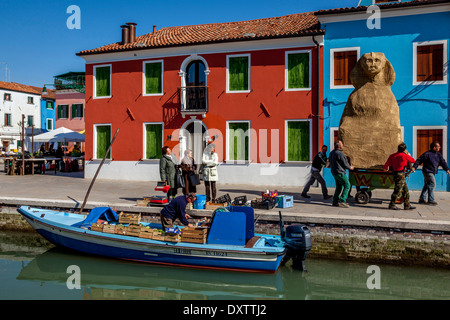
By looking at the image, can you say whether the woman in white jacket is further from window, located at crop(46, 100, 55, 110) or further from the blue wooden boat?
window, located at crop(46, 100, 55, 110)

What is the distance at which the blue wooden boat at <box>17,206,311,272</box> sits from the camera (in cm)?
827

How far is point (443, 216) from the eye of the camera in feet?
31.8

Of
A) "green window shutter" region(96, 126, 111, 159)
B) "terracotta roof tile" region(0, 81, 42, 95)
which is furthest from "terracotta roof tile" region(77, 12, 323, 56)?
"terracotta roof tile" region(0, 81, 42, 95)

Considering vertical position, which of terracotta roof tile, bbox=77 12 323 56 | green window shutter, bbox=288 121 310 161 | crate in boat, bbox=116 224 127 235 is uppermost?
terracotta roof tile, bbox=77 12 323 56

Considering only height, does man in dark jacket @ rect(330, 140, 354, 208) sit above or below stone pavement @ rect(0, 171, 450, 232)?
above

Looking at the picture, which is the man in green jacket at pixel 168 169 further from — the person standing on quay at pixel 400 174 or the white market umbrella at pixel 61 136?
the white market umbrella at pixel 61 136

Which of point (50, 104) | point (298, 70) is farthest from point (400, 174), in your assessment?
point (50, 104)

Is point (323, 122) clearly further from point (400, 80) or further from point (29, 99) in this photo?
point (29, 99)

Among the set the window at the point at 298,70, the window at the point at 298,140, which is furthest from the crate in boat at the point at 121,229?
the window at the point at 298,70

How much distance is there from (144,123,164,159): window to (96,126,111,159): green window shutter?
2.02 m

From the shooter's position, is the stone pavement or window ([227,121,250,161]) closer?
the stone pavement

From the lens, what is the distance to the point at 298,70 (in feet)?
54.2

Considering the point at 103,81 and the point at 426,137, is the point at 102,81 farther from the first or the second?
the point at 426,137

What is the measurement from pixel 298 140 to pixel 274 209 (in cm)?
637
